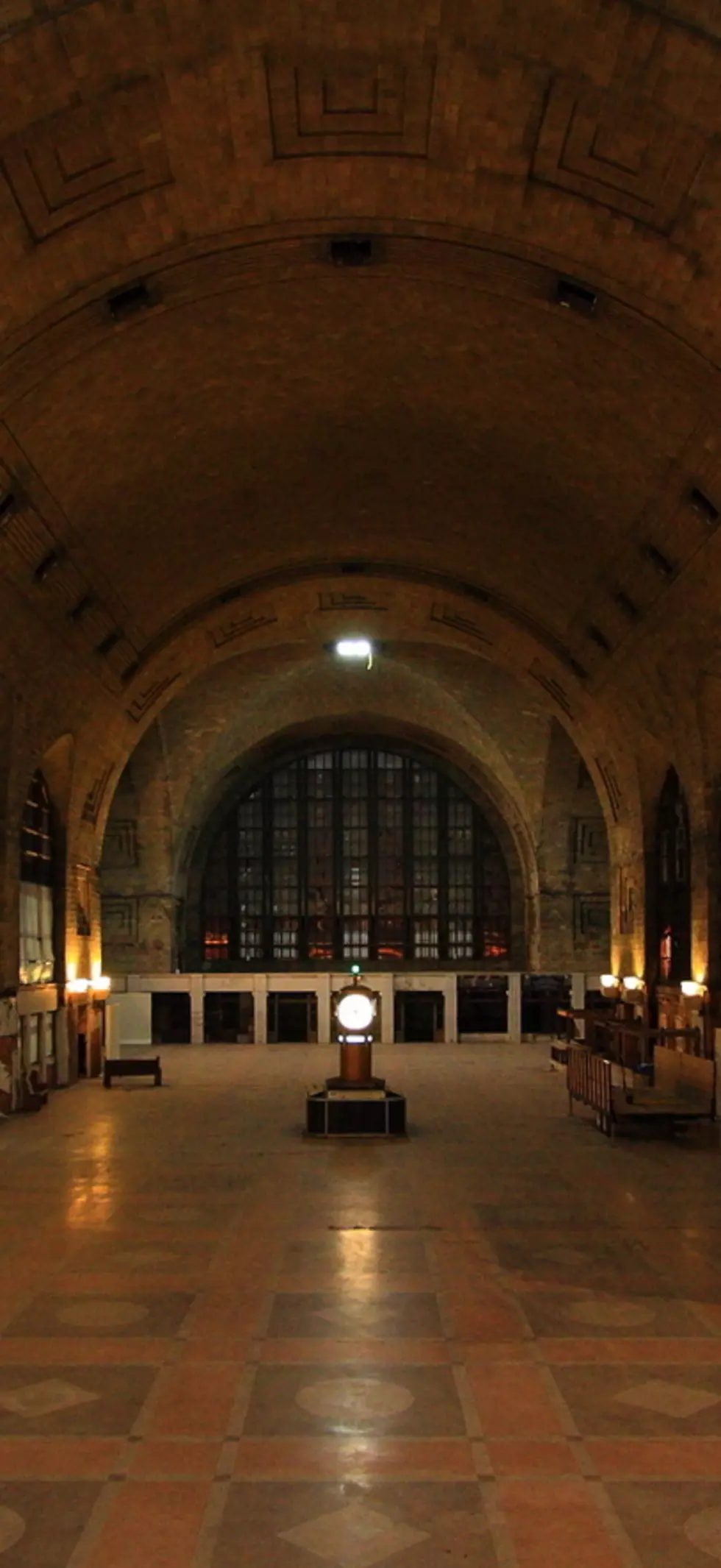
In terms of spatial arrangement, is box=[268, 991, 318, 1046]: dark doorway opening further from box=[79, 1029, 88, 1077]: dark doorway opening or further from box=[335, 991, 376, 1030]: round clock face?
box=[335, 991, 376, 1030]: round clock face

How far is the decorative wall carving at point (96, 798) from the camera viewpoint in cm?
2348

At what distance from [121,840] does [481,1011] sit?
29.0 ft

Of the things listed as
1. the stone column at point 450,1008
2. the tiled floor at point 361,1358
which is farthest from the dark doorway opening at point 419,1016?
the tiled floor at point 361,1358

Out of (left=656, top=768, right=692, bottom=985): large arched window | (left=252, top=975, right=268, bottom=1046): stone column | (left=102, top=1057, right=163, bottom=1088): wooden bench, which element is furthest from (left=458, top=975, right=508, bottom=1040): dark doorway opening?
(left=102, top=1057, right=163, bottom=1088): wooden bench

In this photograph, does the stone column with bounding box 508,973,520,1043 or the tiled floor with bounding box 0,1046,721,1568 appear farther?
the stone column with bounding box 508,973,520,1043

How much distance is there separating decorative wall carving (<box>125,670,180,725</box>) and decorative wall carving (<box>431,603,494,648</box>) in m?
4.30

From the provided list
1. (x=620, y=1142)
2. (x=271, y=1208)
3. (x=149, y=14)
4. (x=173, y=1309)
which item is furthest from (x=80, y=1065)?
(x=149, y=14)

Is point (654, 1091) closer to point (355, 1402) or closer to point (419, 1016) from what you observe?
point (355, 1402)

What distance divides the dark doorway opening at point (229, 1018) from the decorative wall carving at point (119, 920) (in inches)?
84.4

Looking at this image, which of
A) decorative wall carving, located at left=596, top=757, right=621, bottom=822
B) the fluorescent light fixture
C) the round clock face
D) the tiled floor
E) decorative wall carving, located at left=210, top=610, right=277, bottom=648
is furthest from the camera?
the fluorescent light fixture

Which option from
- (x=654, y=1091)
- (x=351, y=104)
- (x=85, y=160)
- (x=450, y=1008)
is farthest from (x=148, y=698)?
(x=351, y=104)

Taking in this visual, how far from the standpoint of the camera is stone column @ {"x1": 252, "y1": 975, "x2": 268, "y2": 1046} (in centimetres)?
3122

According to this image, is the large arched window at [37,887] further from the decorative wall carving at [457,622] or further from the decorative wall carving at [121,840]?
the decorative wall carving at [121,840]

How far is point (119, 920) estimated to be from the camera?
32062 millimetres
